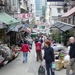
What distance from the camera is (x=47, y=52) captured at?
9.53m

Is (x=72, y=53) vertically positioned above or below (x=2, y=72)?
above

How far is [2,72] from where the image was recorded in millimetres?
12336

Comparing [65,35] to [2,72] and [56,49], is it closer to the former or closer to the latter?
[56,49]

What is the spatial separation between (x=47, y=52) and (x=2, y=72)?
3765 millimetres

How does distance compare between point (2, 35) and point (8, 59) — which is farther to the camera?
point (2, 35)

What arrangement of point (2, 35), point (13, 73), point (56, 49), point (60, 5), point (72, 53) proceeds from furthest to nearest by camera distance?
point (60, 5), point (2, 35), point (56, 49), point (13, 73), point (72, 53)

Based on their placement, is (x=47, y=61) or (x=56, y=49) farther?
(x=56, y=49)

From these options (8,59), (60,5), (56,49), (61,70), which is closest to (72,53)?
(61,70)

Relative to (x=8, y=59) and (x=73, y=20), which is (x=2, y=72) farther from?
(x=73, y=20)

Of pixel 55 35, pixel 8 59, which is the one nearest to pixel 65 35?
pixel 55 35

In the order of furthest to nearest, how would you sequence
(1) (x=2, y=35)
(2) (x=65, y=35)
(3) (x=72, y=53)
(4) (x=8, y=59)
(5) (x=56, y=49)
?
(2) (x=65, y=35)
(1) (x=2, y=35)
(5) (x=56, y=49)
(4) (x=8, y=59)
(3) (x=72, y=53)

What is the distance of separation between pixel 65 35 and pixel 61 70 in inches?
677

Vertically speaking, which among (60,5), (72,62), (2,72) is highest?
(60,5)

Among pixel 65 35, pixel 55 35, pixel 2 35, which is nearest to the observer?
pixel 2 35
